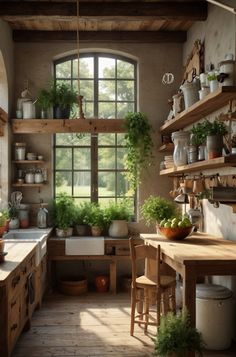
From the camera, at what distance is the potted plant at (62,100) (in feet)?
20.6

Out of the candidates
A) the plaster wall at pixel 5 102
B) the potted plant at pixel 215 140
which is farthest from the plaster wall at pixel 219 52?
the plaster wall at pixel 5 102

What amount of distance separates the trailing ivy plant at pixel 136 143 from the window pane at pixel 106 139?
14.2 inches

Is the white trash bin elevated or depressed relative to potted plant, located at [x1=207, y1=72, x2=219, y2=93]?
depressed

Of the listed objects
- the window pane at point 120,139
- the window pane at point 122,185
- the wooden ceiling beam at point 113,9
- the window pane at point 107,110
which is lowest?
the window pane at point 122,185

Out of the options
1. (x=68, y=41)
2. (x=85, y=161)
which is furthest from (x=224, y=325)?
(x=68, y=41)

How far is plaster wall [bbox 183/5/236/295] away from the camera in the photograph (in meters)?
4.45

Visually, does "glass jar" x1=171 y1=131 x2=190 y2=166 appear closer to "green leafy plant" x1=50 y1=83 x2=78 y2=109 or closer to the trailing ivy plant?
the trailing ivy plant

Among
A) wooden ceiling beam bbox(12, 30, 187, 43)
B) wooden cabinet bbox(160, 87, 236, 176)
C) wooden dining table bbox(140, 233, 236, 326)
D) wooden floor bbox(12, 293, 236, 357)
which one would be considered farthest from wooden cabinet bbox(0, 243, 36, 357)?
wooden ceiling beam bbox(12, 30, 187, 43)

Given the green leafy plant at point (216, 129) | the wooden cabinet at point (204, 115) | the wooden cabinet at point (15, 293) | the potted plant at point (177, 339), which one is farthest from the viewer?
the green leafy plant at point (216, 129)

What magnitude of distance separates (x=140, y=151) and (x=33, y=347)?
322cm

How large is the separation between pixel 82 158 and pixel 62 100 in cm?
95

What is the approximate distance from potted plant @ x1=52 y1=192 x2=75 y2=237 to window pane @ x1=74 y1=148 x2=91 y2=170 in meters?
0.61

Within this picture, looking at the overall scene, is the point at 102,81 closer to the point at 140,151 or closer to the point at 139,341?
the point at 140,151

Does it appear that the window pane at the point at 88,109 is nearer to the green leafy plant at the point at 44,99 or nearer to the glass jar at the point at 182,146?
the green leafy plant at the point at 44,99
